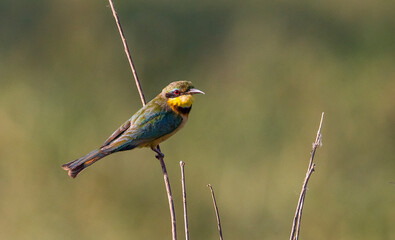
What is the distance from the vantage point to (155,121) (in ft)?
9.23

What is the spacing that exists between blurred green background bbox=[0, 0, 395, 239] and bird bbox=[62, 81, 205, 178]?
3.48 feet

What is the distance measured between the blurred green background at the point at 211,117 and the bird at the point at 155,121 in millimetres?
1060

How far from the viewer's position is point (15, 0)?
204 inches

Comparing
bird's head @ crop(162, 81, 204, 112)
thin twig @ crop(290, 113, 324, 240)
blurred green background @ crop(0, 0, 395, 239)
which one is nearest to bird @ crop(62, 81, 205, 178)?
bird's head @ crop(162, 81, 204, 112)

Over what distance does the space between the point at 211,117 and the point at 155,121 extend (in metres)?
1.57

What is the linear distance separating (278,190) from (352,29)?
1.30 meters

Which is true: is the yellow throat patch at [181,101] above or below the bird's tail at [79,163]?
above

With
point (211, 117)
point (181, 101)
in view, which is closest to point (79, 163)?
point (181, 101)

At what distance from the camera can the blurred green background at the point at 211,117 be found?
398 centimetres

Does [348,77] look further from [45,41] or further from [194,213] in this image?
[45,41]

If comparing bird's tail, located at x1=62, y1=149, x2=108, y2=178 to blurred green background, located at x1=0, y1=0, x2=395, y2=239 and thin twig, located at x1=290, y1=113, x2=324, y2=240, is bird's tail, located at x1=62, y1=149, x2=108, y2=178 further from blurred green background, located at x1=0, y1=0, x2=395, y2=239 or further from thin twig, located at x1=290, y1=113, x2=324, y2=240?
blurred green background, located at x1=0, y1=0, x2=395, y2=239

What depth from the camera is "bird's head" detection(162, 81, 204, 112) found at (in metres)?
2.84

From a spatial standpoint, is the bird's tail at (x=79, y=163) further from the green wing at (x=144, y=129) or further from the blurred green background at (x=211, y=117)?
the blurred green background at (x=211, y=117)

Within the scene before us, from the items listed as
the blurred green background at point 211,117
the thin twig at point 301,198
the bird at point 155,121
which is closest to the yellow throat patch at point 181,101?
the bird at point 155,121
